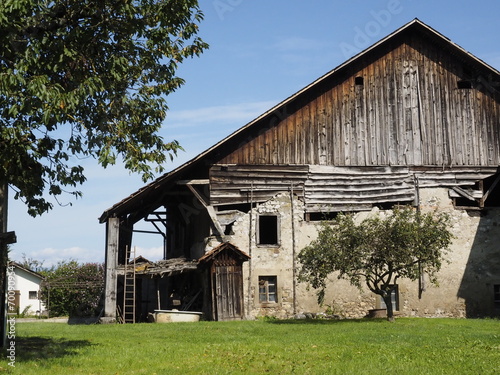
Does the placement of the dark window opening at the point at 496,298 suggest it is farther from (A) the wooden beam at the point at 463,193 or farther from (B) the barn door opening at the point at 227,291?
(B) the barn door opening at the point at 227,291

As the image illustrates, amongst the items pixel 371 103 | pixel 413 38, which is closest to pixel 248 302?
pixel 371 103

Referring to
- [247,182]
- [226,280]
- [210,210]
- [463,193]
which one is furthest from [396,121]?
[226,280]

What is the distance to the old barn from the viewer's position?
3045 centimetres

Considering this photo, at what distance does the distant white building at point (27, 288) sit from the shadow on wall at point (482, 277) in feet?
103

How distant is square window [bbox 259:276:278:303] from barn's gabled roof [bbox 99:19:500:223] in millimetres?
5424

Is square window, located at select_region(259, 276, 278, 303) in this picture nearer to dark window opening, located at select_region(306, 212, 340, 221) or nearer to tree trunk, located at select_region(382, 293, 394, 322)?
dark window opening, located at select_region(306, 212, 340, 221)

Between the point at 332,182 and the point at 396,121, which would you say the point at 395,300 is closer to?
the point at 332,182

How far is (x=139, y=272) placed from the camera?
3069 cm

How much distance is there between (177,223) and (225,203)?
7.22m

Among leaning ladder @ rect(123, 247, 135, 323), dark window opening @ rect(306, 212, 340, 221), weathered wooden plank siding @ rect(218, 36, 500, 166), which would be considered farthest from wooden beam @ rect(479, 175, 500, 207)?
leaning ladder @ rect(123, 247, 135, 323)

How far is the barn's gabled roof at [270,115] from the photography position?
99.7ft

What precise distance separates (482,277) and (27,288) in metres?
33.9

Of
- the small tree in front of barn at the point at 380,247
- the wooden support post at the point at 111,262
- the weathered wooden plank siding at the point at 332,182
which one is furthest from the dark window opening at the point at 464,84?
the wooden support post at the point at 111,262

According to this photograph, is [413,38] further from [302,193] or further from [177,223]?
[177,223]
